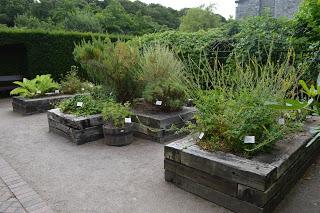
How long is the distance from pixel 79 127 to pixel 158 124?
128cm

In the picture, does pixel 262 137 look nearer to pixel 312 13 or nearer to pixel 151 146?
pixel 151 146

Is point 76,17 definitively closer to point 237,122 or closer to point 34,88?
point 34,88

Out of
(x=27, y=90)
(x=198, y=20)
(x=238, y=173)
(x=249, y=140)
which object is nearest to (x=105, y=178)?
(x=238, y=173)

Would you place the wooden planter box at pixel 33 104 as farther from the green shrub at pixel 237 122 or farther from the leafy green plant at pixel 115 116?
the green shrub at pixel 237 122

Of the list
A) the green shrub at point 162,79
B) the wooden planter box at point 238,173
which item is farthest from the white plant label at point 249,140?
the green shrub at point 162,79

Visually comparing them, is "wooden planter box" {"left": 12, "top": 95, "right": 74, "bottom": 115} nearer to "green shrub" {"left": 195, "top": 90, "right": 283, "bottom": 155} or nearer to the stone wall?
"green shrub" {"left": 195, "top": 90, "right": 283, "bottom": 155}

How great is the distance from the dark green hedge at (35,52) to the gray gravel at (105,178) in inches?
224

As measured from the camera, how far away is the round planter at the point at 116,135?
13.6 feet

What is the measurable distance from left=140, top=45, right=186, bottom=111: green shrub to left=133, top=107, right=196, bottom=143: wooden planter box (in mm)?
240

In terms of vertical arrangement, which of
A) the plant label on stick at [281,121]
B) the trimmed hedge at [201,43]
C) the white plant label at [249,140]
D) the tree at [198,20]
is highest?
the tree at [198,20]

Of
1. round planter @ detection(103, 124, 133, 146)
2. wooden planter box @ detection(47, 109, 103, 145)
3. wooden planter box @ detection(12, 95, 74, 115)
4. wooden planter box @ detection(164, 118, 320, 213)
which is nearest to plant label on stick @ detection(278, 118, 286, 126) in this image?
wooden planter box @ detection(164, 118, 320, 213)

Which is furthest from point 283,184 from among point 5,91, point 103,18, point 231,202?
point 103,18

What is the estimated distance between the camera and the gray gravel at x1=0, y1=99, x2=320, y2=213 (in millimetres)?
2564

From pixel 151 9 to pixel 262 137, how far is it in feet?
92.9
